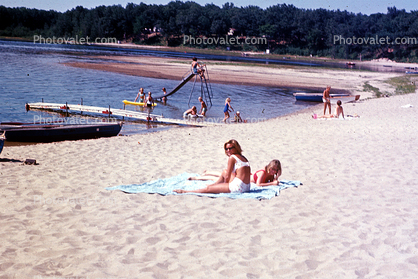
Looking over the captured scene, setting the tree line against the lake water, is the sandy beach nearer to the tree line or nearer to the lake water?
the lake water

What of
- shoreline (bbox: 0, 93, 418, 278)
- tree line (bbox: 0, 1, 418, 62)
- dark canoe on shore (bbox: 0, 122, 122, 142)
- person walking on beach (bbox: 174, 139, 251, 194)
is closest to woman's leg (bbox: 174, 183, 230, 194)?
person walking on beach (bbox: 174, 139, 251, 194)

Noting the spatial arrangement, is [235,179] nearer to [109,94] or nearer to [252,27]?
[109,94]

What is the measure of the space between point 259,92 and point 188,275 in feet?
96.0

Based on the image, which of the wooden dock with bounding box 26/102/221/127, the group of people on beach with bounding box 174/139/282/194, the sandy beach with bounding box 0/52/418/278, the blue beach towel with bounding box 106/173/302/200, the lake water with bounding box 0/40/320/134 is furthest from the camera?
the lake water with bounding box 0/40/320/134

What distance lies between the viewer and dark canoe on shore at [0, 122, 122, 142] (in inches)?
513

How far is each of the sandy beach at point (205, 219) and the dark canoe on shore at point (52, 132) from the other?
225 cm

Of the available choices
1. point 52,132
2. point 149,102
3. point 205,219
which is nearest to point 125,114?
point 149,102

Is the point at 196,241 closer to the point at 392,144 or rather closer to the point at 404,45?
the point at 392,144

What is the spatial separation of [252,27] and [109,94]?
106 metres

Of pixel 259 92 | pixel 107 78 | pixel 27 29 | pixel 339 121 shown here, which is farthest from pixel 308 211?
pixel 27 29

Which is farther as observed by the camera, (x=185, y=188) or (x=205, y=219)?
(x=185, y=188)

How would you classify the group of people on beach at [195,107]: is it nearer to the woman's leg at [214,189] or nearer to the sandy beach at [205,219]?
the sandy beach at [205,219]

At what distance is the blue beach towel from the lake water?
30.0 ft

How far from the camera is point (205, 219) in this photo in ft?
19.2
